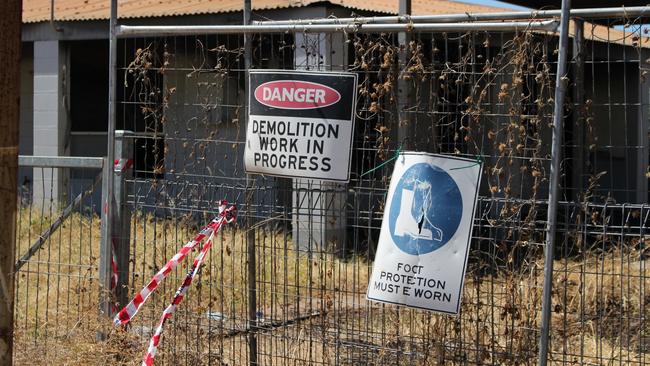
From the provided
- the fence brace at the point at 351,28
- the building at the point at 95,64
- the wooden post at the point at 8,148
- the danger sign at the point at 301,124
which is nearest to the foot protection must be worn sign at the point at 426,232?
the danger sign at the point at 301,124

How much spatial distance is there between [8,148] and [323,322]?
2217mm

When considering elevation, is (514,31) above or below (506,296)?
above

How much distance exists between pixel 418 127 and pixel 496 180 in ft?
1.90

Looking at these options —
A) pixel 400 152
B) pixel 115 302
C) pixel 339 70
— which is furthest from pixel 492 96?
pixel 115 302

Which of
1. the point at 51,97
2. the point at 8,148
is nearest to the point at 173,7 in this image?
the point at 51,97

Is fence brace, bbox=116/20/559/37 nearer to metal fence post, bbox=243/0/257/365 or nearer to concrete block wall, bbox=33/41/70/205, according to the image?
metal fence post, bbox=243/0/257/365

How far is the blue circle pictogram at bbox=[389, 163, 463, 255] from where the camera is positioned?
17.1 feet

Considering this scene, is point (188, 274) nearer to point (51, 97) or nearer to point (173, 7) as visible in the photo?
point (173, 7)

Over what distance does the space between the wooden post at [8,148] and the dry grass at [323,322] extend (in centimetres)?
120

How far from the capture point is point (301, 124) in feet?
19.0

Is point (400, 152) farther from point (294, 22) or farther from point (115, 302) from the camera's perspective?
point (115, 302)

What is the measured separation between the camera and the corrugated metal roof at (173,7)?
45.1 ft

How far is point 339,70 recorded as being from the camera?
19.8 feet

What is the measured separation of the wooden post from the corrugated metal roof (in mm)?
8141
